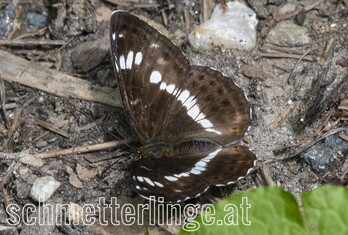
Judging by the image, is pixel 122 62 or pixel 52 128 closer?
pixel 122 62

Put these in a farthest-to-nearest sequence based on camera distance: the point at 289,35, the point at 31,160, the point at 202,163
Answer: the point at 289,35 < the point at 31,160 < the point at 202,163

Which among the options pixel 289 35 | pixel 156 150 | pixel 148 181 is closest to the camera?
pixel 148 181

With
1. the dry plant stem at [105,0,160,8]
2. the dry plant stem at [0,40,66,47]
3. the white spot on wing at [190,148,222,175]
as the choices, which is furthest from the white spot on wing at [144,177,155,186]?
the dry plant stem at [105,0,160,8]

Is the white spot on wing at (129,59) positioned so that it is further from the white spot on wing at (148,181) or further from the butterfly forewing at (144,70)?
the white spot on wing at (148,181)

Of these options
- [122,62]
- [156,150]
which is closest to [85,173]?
[156,150]

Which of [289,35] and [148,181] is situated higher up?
[289,35]

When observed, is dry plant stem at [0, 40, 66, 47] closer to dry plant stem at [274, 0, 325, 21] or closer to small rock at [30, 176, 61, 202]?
small rock at [30, 176, 61, 202]

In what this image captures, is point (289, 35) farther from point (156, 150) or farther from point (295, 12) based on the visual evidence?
point (156, 150)
